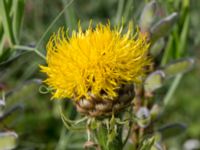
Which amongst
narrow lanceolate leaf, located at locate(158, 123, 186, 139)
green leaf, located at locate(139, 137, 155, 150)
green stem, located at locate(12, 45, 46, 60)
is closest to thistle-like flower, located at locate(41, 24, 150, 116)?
green leaf, located at locate(139, 137, 155, 150)

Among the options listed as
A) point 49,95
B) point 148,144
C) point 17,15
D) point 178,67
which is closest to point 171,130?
point 178,67

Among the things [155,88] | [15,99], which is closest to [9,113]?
[15,99]

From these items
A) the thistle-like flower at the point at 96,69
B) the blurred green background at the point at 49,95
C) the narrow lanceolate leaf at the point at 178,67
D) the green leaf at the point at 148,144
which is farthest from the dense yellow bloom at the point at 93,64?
the narrow lanceolate leaf at the point at 178,67

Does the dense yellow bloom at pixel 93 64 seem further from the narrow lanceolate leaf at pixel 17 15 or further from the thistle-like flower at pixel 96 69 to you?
the narrow lanceolate leaf at pixel 17 15

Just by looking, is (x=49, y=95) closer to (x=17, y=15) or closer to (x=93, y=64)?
(x=17, y=15)

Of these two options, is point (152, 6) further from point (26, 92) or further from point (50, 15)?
point (50, 15)
